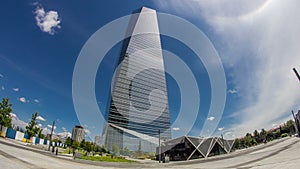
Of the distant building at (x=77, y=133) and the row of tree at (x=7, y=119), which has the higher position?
the row of tree at (x=7, y=119)

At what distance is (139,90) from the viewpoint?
100500mm

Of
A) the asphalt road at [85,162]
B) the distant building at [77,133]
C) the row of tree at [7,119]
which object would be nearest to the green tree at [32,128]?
the row of tree at [7,119]

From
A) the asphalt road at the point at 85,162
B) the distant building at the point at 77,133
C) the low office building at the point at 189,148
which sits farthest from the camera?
the distant building at the point at 77,133

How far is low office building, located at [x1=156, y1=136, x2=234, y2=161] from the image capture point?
125 ft

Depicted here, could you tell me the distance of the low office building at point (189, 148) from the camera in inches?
1506

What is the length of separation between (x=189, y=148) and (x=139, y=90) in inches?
2569

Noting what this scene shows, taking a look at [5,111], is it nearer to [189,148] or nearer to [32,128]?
[32,128]

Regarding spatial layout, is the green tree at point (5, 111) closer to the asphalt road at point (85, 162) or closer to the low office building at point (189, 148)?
the asphalt road at point (85, 162)

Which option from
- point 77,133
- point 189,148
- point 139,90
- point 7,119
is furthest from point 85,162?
point 77,133

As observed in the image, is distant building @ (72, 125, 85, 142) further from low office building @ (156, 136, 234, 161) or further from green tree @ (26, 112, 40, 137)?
low office building @ (156, 136, 234, 161)

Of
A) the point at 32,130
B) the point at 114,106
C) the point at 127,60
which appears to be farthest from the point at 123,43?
the point at 32,130

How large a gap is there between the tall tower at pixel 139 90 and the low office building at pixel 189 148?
36037mm

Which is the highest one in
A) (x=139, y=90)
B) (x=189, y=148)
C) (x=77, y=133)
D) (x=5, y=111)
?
(x=139, y=90)

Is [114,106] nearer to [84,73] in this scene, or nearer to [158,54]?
[158,54]
